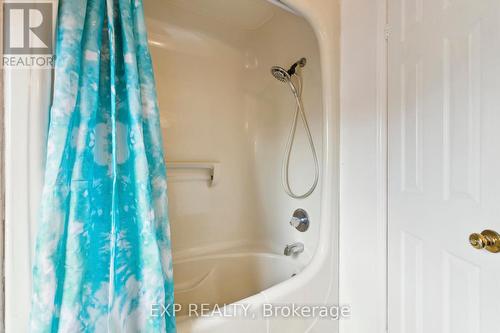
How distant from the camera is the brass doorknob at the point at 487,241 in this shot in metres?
0.57

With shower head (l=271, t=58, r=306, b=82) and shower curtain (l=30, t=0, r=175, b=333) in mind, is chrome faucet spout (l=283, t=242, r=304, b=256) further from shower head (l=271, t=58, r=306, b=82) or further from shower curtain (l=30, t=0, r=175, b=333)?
shower head (l=271, t=58, r=306, b=82)

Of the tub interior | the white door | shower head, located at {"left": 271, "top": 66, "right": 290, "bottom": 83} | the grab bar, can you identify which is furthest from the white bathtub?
shower head, located at {"left": 271, "top": 66, "right": 290, "bottom": 83}

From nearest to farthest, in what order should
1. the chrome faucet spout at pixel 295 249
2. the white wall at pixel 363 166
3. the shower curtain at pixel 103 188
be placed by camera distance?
the shower curtain at pixel 103 188
the white wall at pixel 363 166
the chrome faucet spout at pixel 295 249

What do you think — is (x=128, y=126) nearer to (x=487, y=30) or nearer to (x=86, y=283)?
(x=86, y=283)

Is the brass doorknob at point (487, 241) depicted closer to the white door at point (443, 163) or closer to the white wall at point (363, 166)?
the white door at point (443, 163)

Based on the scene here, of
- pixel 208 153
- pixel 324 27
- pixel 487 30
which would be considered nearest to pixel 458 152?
pixel 487 30

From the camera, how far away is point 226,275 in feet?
5.24

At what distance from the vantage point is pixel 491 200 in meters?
0.60

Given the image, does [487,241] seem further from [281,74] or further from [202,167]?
[202,167]

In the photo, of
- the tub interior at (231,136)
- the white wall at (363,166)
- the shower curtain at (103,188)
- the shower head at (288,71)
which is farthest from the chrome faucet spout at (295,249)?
the shower head at (288,71)

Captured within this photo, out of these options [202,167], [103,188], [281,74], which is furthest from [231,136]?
[103,188]

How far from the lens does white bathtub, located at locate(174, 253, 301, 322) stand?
1.47 m

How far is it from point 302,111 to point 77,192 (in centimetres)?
122

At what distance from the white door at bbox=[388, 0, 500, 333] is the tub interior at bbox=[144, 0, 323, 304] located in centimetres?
49
